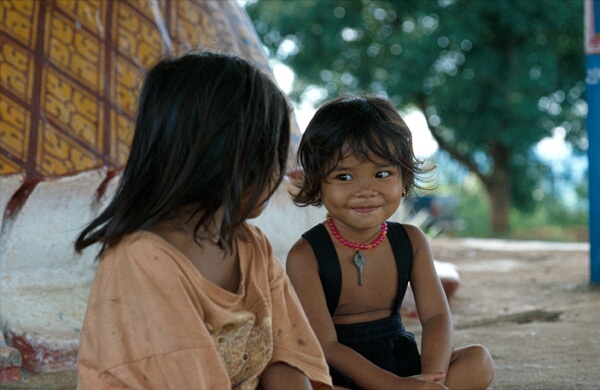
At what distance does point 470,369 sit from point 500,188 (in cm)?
1208

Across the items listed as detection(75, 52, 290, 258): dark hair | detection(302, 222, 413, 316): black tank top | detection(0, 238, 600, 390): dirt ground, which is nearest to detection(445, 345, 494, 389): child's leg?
detection(302, 222, 413, 316): black tank top

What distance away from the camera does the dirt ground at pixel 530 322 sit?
9.18ft

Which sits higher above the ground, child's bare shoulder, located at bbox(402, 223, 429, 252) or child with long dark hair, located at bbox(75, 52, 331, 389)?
child with long dark hair, located at bbox(75, 52, 331, 389)

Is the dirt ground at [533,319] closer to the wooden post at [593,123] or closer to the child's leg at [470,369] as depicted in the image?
the wooden post at [593,123]

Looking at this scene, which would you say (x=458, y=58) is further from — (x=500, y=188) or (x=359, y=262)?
(x=359, y=262)

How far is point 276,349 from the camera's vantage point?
1653 mm

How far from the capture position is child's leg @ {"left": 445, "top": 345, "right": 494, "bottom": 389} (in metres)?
2.15

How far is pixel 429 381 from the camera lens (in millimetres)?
2068

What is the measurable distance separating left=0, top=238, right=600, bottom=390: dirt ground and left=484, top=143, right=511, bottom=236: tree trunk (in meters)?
6.31

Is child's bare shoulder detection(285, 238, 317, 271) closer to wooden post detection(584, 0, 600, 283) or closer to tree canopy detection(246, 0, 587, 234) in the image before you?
wooden post detection(584, 0, 600, 283)

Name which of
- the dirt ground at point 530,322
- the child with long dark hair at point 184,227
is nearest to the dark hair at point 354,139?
the child with long dark hair at point 184,227

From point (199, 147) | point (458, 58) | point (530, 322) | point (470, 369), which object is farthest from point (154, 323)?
point (458, 58)

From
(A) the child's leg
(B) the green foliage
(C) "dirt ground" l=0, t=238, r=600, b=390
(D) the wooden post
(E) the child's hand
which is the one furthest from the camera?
(B) the green foliage

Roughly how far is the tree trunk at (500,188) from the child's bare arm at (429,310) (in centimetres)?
1158
